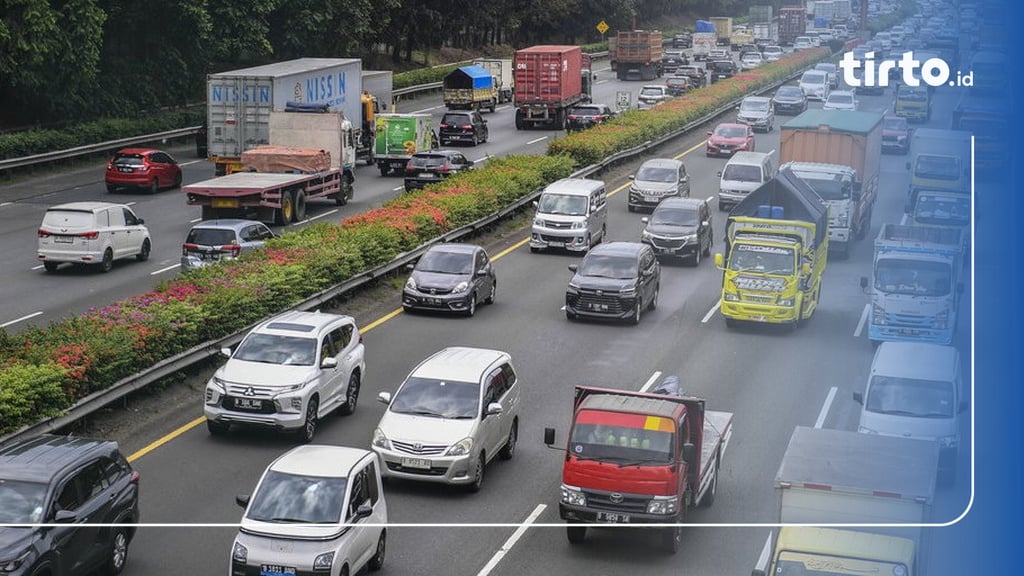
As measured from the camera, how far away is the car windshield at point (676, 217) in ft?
138

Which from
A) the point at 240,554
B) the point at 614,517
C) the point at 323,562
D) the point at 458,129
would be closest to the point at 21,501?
the point at 240,554

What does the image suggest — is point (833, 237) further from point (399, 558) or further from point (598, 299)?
point (399, 558)

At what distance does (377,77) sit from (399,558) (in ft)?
183

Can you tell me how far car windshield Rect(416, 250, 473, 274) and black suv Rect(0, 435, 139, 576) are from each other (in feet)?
53.7

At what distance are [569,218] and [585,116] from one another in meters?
31.1

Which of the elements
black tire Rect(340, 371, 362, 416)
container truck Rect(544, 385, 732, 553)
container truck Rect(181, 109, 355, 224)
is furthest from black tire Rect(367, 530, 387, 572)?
container truck Rect(181, 109, 355, 224)

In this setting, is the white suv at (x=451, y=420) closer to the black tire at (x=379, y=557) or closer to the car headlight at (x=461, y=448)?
the car headlight at (x=461, y=448)

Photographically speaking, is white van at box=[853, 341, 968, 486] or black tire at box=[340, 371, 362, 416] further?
black tire at box=[340, 371, 362, 416]

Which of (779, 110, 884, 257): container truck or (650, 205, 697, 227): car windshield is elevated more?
(779, 110, 884, 257): container truck

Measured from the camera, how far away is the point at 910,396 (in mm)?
23484

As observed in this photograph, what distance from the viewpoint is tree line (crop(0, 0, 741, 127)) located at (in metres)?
57.1

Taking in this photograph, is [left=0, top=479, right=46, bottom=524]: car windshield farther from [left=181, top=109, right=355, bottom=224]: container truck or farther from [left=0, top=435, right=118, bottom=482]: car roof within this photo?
[left=181, top=109, right=355, bottom=224]: container truck

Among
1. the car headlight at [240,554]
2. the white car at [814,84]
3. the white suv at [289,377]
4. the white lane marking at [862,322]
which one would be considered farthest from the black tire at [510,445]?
the white car at [814,84]

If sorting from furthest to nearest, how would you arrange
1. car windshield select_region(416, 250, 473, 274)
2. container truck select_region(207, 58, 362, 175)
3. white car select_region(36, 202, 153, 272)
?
container truck select_region(207, 58, 362, 175), white car select_region(36, 202, 153, 272), car windshield select_region(416, 250, 473, 274)
